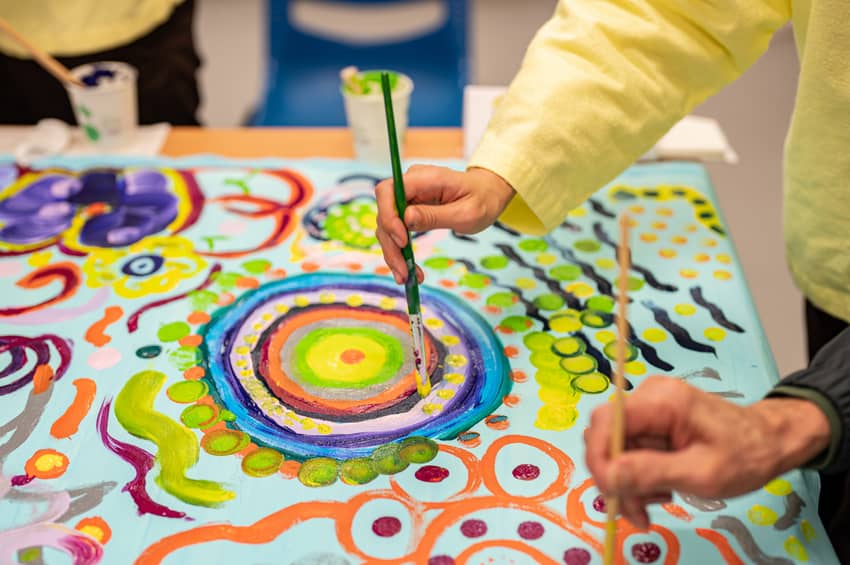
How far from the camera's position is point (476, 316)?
36.8 inches

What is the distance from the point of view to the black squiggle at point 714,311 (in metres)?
0.90

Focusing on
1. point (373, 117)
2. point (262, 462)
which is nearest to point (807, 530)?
point (262, 462)

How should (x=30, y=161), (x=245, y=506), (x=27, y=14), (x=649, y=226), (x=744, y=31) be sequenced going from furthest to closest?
1. (x=27, y=14)
2. (x=30, y=161)
3. (x=649, y=226)
4. (x=744, y=31)
5. (x=245, y=506)

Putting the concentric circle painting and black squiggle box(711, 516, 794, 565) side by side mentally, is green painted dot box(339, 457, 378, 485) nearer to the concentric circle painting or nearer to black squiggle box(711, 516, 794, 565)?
the concentric circle painting

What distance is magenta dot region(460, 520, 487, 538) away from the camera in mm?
677

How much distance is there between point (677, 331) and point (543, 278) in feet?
0.57

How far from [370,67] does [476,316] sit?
1129 millimetres

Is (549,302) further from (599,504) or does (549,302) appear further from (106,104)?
(106,104)

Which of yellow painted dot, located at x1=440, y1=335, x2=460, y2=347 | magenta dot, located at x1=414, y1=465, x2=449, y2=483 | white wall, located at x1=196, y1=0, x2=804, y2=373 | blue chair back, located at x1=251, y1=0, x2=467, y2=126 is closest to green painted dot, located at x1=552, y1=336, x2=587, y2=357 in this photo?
yellow painted dot, located at x1=440, y1=335, x2=460, y2=347

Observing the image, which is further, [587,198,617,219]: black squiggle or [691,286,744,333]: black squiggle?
[587,198,617,219]: black squiggle

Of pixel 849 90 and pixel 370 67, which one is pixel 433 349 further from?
pixel 370 67

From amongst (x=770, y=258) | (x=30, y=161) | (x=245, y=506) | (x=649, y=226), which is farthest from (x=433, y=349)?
(x=770, y=258)

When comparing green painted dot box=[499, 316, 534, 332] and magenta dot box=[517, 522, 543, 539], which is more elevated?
green painted dot box=[499, 316, 534, 332]

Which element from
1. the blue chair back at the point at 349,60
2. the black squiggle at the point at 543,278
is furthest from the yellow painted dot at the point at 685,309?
the blue chair back at the point at 349,60
